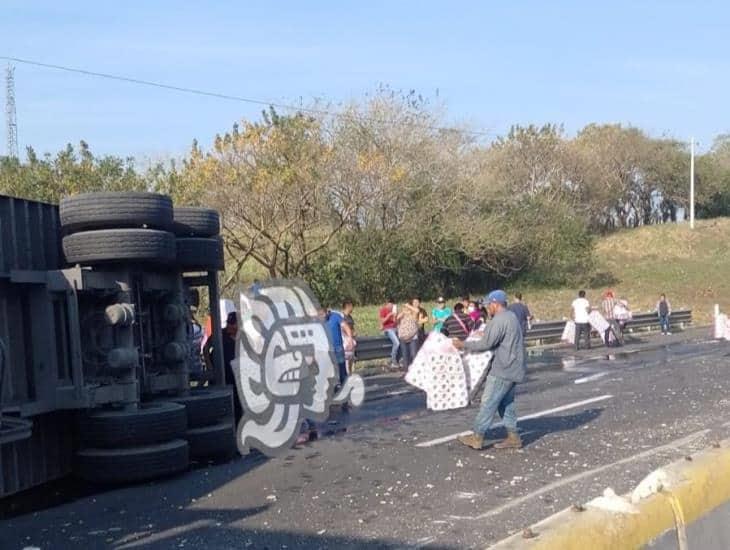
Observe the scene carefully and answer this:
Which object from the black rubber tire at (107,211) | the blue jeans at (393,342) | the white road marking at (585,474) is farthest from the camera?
the blue jeans at (393,342)

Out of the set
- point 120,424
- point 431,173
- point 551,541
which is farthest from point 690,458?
point 431,173

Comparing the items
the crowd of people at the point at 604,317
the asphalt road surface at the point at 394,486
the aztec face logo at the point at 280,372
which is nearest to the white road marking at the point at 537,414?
the asphalt road surface at the point at 394,486

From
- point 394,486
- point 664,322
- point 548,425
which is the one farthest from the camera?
point 664,322

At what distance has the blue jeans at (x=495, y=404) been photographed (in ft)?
33.8

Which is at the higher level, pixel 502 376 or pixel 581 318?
pixel 502 376

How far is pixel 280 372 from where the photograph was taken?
48.6 ft

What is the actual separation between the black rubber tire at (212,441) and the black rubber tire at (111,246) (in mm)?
1966

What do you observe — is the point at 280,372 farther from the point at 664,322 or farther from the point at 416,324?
the point at 664,322

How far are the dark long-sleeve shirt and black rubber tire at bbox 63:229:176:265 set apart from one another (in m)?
3.64

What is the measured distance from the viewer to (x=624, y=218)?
71.8 metres

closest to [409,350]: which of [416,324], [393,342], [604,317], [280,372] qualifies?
[416,324]

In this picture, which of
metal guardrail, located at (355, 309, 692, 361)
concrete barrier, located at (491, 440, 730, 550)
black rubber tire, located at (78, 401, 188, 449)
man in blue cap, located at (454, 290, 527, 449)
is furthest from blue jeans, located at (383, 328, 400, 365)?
concrete barrier, located at (491, 440, 730, 550)

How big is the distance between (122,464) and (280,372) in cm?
611

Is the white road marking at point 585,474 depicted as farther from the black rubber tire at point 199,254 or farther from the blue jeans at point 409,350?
the blue jeans at point 409,350
